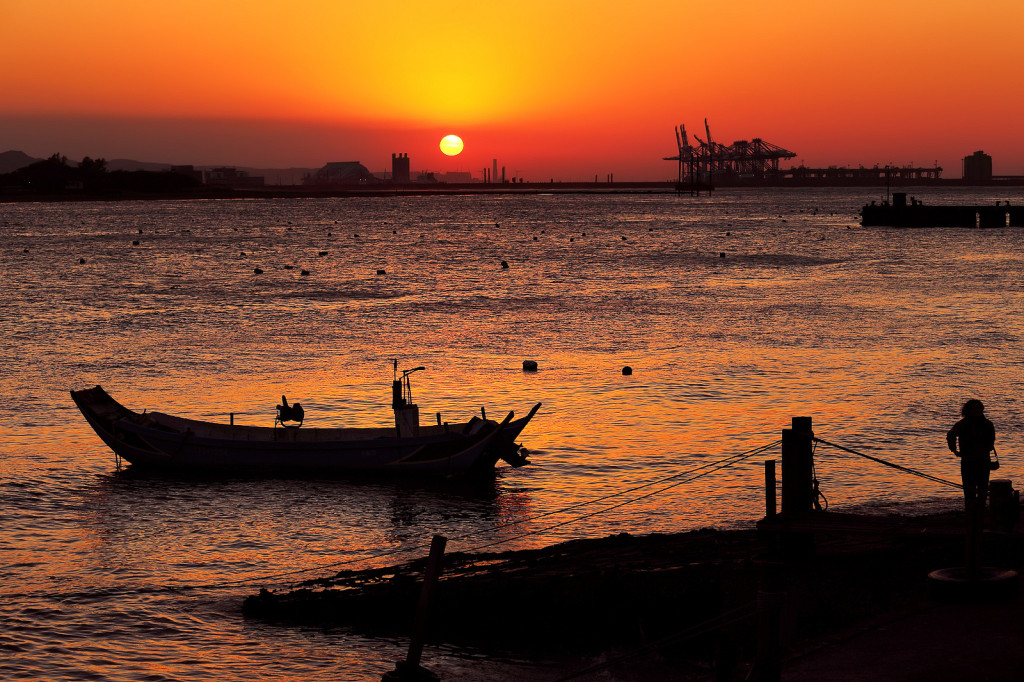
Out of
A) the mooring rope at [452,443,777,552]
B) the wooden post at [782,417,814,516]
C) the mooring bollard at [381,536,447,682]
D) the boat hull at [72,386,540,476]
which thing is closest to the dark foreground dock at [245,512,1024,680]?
the wooden post at [782,417,814,516]

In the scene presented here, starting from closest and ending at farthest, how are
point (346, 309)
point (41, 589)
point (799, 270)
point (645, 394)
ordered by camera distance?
1. point (41, 589)
2. point (645, 394)
3. point (346, 309)
4. point (799, 270)

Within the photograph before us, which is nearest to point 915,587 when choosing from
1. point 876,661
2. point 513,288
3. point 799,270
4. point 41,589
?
point 876,661

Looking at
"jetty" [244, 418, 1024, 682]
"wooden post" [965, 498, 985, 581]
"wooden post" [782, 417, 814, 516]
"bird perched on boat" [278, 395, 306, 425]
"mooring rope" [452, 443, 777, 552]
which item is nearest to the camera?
"wooden post" [965, 498, 985, 581]

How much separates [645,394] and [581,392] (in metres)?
1.91

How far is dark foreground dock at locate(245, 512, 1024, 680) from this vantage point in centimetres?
1198

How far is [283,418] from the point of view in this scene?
25.9 metres

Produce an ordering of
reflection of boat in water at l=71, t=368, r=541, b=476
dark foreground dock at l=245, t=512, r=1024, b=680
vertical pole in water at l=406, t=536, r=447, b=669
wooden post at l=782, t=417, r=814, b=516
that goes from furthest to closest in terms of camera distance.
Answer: reflection of boat in water at l=71, t=368, r=541, b=476 → wooden post at l=782, t=417, r=814, b=516 → vertical pole in water at l=406, t=536, r=447, b=669 → dark foreground dock at l=245, t=512, r=1024, b=680

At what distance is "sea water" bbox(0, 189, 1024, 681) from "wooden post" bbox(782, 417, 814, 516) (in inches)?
154

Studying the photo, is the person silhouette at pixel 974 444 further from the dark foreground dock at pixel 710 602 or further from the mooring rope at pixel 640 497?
the mooring rope at pixel 640 497

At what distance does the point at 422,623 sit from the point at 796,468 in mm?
4831

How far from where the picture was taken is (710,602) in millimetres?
14055

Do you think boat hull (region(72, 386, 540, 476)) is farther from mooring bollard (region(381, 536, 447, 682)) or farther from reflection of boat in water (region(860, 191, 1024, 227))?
reflection of boat in water (region(860, 191, 1024, 227))

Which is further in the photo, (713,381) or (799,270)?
(799,270)

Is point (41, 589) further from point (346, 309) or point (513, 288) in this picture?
point (513, 288)
